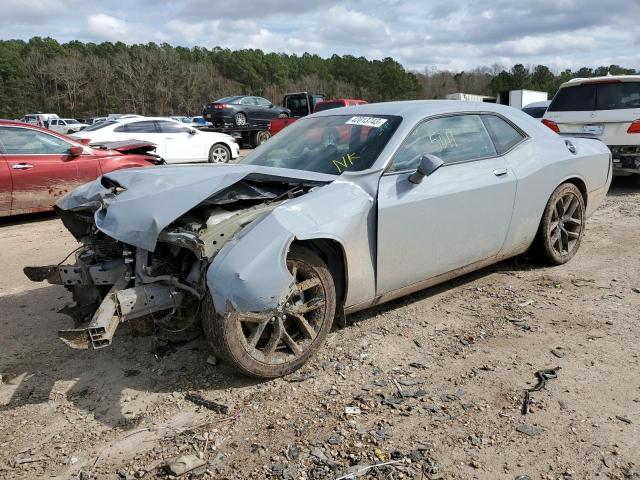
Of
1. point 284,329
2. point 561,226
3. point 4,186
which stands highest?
point 4,186

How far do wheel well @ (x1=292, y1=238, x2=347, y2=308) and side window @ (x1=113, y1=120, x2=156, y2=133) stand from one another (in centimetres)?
1150

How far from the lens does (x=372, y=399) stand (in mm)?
3004

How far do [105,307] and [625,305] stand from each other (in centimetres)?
382

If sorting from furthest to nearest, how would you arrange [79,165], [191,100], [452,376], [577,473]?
[191,100] → [79,165] → [452,376] → [577,473]

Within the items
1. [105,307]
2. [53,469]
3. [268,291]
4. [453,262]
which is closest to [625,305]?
[453,262]

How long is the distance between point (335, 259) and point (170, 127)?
11665 mm

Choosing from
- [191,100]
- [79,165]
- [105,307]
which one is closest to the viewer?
[105,307]

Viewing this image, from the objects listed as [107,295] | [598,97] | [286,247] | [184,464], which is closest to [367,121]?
[286,247]

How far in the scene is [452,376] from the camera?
3.24 m

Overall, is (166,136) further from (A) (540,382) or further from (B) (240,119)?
(A) (540,382)

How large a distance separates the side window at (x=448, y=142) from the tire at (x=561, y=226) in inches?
37.8

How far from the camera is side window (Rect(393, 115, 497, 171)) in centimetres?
379

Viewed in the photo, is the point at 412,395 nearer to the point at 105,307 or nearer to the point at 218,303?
the point at 218,303

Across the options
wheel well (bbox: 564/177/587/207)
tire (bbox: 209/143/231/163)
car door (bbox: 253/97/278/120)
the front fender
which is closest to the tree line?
car door (bbox: 253/97/278/120)
